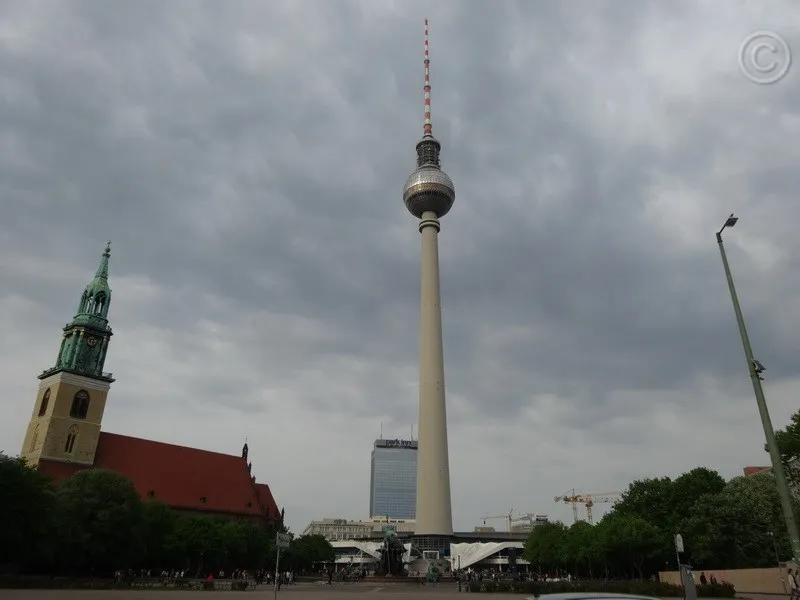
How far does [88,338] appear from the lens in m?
80.6

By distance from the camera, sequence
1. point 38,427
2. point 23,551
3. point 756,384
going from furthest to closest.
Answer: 1. point 38,427
2. point 23,551
3. point 756,384

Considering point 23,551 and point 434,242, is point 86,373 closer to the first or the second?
point 23,551

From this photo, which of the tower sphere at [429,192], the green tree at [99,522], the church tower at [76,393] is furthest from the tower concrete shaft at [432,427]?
the church tower at [76,393]

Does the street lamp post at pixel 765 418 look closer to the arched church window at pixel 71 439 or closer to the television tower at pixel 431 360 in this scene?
the television tower at pixel 431 360

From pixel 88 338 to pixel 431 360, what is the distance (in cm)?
5109

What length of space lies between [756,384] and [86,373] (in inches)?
3253

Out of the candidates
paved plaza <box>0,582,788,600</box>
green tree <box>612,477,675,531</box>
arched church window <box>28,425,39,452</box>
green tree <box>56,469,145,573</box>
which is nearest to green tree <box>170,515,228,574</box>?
green tree <box>56,469,145,573</box>

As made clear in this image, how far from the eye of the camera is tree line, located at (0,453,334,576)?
149ft

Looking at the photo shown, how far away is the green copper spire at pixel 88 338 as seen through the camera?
78.8 metres

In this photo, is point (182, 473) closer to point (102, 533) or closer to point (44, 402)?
point (44, 402)

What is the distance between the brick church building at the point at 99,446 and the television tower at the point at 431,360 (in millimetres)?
28548

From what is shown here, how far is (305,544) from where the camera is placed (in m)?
94.3

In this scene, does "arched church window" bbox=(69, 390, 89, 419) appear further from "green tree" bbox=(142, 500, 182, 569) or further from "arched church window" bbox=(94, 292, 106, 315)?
"green tree" bbox=(142, 500, 182, 569)

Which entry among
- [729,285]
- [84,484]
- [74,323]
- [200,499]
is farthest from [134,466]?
[729,285]
